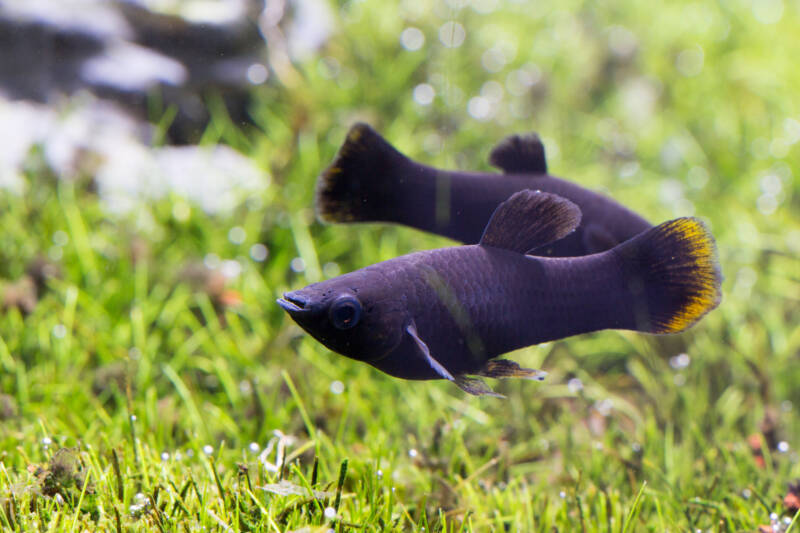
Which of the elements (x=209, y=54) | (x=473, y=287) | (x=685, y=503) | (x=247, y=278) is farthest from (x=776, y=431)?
(x=209, y=54)

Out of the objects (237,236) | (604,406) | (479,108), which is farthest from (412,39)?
(604,406)

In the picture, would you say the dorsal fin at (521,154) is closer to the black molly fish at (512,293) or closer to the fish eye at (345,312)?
the black molly fish at (512,293)

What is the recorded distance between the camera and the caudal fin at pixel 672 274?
2031mm

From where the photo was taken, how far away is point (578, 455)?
3.52 metres

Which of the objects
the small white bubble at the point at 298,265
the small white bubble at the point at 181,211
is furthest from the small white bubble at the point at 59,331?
the small white bubble at the point at 298,265

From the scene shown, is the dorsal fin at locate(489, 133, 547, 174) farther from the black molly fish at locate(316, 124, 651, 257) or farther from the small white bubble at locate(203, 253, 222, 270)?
the small white bubble at locate(203, 253, 222, 270)

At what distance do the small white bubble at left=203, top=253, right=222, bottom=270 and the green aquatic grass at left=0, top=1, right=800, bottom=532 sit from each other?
0.02m

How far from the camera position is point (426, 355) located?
72.3 inches

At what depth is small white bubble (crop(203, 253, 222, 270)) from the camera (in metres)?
4.59

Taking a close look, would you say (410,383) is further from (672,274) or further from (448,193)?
(672,274)

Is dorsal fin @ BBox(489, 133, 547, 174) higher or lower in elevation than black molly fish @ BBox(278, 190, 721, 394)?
higher

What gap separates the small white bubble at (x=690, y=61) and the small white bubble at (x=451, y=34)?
2320 mm

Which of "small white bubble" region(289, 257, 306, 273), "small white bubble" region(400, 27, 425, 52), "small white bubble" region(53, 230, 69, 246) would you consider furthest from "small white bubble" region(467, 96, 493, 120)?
"small white bubble" region(53, 230, 69, 246)

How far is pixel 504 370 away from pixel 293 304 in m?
0.66
